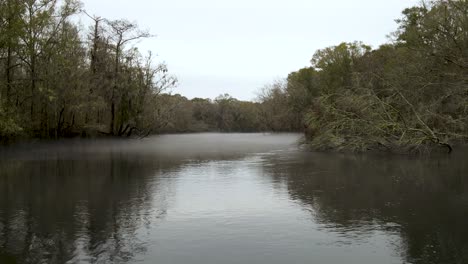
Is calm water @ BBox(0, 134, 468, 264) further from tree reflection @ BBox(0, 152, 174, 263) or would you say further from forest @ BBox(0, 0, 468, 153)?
forest @ BBox(0, 0, 468, 153)

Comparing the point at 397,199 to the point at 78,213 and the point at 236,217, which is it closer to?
the point at 236,217

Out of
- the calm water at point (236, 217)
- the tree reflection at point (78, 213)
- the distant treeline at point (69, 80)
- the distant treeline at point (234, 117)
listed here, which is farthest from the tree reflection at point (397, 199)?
the distant treeline at point (234, 117)

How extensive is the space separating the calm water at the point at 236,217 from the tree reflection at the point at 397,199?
0.03 metres

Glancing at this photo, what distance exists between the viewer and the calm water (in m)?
7.44

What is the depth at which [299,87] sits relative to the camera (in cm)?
7125

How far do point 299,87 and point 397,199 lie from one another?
59.8 m

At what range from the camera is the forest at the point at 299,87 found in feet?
80.0

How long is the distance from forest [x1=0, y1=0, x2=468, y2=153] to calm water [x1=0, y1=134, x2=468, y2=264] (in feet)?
24.6

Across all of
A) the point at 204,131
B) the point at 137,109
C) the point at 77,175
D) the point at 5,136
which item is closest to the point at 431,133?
the point at 77,175

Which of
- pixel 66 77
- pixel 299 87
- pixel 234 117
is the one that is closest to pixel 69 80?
pixel 66 77

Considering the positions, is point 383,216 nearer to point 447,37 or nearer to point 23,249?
point 23,249

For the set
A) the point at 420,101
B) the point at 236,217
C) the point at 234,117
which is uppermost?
the point at 234,117

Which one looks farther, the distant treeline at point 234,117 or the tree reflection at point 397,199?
the distant treeline at point 234,117

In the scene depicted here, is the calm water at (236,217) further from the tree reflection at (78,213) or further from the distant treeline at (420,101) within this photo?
the distant treeline at (420,101)
